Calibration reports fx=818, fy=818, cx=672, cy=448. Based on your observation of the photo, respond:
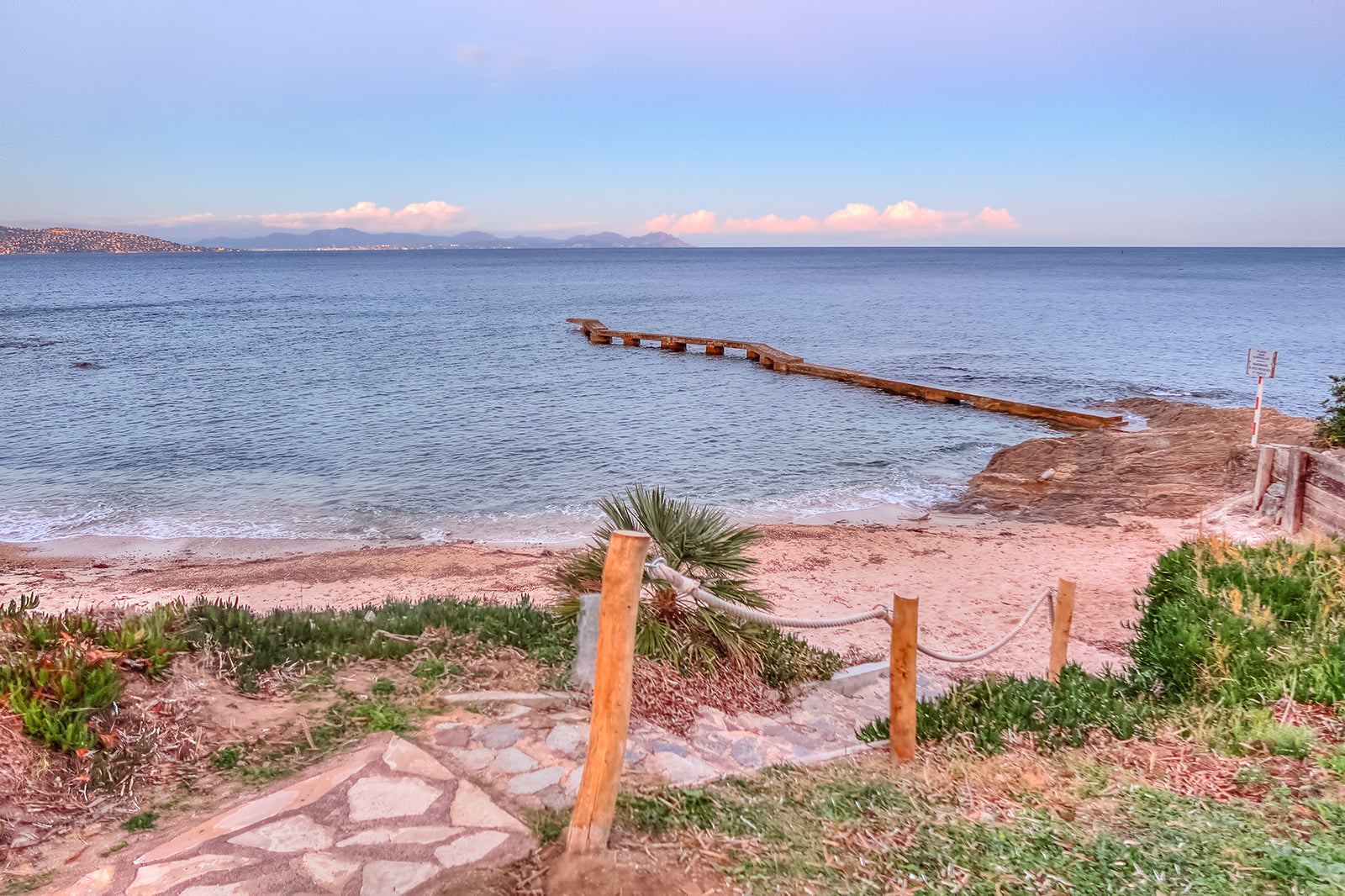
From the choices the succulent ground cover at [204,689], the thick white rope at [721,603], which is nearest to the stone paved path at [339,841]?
the succulent ground cover at [204,689]

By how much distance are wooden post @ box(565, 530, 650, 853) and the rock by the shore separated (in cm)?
1462

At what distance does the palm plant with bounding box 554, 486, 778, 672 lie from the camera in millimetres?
6211

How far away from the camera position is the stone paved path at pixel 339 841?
11.3 ft

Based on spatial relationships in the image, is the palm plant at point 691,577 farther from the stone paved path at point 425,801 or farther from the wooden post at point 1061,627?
the wooden post at point 1061,627

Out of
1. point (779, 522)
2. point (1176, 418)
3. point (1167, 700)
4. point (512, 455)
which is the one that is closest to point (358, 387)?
point (512, 455)

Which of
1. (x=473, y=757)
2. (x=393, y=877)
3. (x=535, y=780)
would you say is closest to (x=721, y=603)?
(x=535, y=780)

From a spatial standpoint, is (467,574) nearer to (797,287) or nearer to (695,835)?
(695,835)

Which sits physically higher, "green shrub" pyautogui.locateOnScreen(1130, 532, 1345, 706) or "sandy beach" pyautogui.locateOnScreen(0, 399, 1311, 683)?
"green shrub" pyautogui.locateOnScreen(1130, 532, 1345, 706)

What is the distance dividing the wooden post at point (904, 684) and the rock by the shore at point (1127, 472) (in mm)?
12292

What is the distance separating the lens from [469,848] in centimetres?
372

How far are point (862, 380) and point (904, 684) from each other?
2853 cm

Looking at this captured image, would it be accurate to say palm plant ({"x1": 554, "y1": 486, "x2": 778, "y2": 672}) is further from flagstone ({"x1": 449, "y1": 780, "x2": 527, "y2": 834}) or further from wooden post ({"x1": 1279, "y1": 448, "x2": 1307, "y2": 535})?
wooden post ({"x1": 1279, "y1": 448, "x2": 1307, "y2": 535})

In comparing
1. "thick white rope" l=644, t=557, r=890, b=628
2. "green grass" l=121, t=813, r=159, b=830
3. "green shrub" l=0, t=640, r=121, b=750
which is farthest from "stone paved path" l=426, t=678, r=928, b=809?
"green shrub" l=0, t=640, r=121, b=750

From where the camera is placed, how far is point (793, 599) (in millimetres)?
11352
